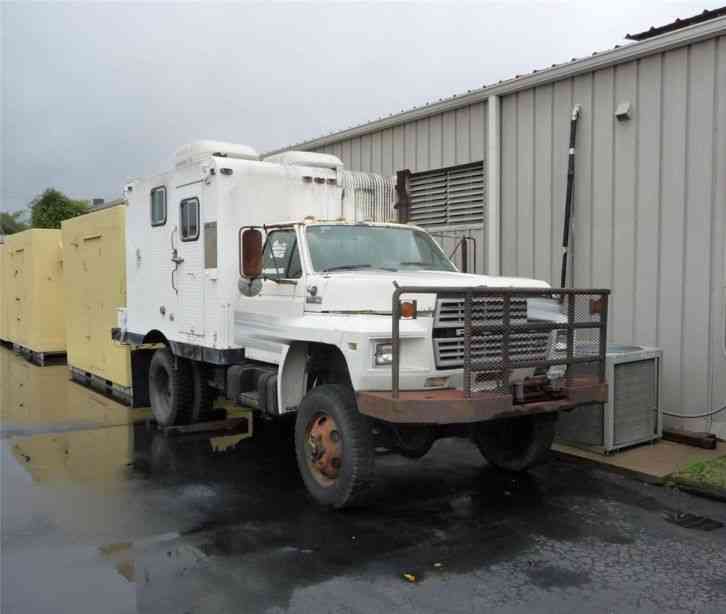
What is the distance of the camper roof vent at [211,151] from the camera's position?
827 cm

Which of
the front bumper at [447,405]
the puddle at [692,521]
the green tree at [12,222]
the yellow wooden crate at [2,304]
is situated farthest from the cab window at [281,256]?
the green tree at [12,222]

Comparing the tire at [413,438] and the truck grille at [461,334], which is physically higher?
the truck grille at [461,334]

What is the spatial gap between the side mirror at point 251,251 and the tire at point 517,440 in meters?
2.42

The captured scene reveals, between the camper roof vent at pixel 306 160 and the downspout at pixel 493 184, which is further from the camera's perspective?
the downspout at pixel 493 184

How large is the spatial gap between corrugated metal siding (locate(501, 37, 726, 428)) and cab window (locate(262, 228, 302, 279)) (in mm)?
3889

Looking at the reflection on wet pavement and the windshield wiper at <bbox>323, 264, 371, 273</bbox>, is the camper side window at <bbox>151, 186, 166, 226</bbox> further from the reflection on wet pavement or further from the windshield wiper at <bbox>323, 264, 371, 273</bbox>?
the windshield wiper at <bbox>323, 264, 371, 273</bbox>

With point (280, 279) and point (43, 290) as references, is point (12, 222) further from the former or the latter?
point (280, 279)

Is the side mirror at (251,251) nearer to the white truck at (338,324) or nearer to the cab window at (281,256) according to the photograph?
the white truck at (338,324)

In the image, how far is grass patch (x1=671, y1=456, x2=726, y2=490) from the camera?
21.5 ft

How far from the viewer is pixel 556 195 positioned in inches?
372

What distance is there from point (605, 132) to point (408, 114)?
138 inches

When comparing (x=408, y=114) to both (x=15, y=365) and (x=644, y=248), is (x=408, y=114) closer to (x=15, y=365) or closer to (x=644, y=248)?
(x=644, y=248)

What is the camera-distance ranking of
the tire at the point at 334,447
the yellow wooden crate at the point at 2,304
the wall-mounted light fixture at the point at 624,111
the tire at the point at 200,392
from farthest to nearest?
the yellow wooden crate at the point at 2,304, the tire at the point at 200,392, the wall-mounted light fixture at the point at 624,111, the tire at the point at 334,447

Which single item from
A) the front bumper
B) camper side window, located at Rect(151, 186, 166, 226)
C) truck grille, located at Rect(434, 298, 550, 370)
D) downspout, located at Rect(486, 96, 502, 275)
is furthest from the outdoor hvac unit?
camper side window, located at Rect(151, 186, 166, 226)
